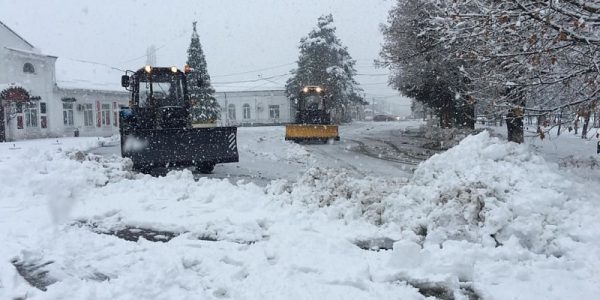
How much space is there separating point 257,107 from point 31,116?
27.5 metres

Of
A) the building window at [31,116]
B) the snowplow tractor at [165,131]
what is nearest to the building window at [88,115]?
the building window at [31,116]

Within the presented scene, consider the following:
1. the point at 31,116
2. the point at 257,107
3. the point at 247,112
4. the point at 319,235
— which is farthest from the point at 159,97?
the point at 247,112

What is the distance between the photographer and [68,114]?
34.8 meters

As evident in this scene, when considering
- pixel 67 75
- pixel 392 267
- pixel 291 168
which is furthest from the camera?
pixel 67 75

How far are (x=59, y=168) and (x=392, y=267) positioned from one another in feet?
23.8

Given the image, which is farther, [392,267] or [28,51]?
[28,51]

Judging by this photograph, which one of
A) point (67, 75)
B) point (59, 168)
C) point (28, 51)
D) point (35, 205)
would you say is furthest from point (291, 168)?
point (67, 75)

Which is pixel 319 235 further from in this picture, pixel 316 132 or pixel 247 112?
pixel 247 112

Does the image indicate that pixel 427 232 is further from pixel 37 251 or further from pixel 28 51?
pixel 28 51

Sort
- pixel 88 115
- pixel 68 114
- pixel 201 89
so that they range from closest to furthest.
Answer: pixel 68 114 → pixel 88 115 → pixel 201 89

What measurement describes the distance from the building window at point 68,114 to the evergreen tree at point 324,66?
21026mm

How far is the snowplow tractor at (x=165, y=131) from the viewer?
1073 cm

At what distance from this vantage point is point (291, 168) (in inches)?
490

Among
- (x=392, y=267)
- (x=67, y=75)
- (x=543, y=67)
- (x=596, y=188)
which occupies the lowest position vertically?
(x=392, y=267)
